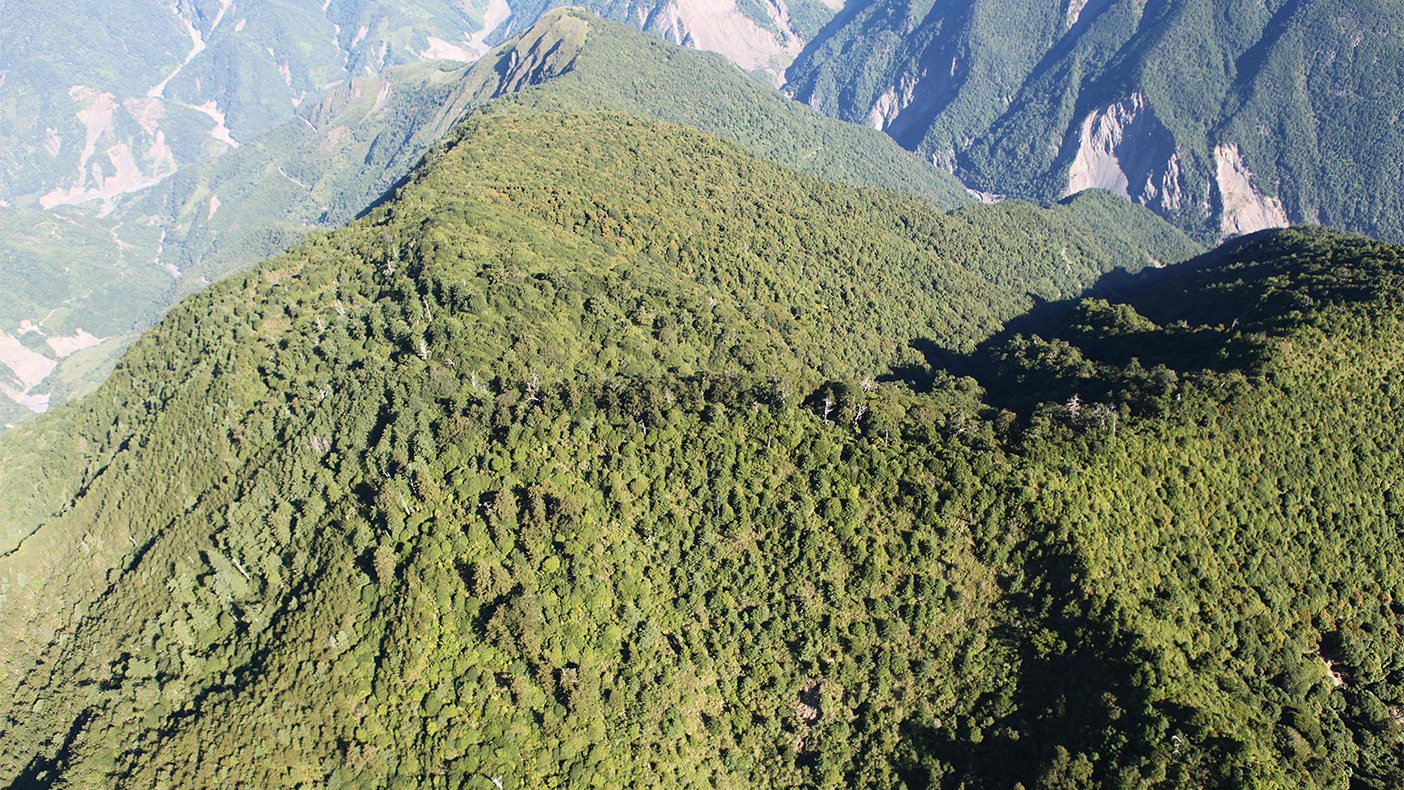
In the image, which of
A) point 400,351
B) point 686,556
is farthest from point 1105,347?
point 400,351

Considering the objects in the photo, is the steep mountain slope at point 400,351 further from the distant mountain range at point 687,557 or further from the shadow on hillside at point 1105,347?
the shadow on hillside at point 1105,347

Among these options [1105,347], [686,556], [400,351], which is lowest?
[400,351]

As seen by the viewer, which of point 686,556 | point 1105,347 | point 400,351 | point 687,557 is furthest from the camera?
Answer: point 1105,347

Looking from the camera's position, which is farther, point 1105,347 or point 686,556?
point 1105,347

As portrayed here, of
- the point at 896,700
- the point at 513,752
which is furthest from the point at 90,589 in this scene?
the point at 896,700

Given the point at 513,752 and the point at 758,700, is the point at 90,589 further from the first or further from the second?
the point at 758,700

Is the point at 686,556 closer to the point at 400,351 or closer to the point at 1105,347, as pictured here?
the point at 400,351

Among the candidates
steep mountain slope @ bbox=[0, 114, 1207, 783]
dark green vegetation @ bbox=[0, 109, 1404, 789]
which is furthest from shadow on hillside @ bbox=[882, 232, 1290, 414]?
steep mountain slope @ bbox=[0, 114, 1207, 783]

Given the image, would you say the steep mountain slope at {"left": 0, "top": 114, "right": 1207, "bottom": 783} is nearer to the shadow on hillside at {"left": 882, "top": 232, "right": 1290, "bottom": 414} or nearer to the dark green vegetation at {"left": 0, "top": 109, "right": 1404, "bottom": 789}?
the dark green vegetation at {"left": 0, "top": 109, "right": 1404, "bottom": 789}

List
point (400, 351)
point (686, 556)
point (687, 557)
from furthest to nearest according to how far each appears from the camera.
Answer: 1. point (400, 351)
2. point (686, 556)
3. point (687, 557)

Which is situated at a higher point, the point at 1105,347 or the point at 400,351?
the point at 1105,347
